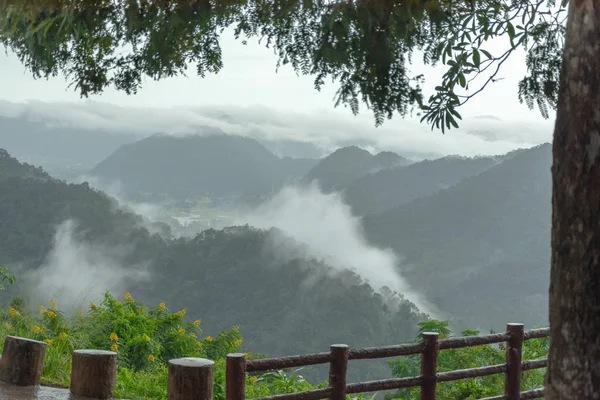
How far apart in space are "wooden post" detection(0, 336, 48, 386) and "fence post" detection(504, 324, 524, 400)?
3617 mm

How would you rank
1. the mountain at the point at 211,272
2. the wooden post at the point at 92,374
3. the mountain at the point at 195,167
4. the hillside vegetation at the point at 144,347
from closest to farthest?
the wooden post at the point at 92,374
the hillside vegetation at the point at 144,347
the mountain at the point at 211,272
the mountain at the point at 195,167

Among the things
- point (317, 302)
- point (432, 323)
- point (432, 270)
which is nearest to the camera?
point (432, 323)

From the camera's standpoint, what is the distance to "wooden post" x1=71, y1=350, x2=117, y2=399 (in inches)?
216

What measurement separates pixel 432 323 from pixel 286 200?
13165 centimetres

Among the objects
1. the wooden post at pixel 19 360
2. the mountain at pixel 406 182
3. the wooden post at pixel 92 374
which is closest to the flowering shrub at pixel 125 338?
the wooden post at pixel 19 360

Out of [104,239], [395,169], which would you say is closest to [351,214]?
[395,169]

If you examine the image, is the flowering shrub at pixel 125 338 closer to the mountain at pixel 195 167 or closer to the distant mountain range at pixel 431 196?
the distant mountain range at pixel 431 196

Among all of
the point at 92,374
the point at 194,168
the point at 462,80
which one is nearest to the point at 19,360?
the point at 92,374

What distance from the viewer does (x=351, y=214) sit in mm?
123062

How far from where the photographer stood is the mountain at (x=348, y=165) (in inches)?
5074

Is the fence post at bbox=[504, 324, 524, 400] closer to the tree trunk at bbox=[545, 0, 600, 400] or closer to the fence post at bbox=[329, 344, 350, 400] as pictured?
the fence post at bbox=[329, 344, 350, 400]

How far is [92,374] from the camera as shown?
5500 millimetres

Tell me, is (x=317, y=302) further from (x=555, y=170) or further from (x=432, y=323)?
(x=555, y=170)

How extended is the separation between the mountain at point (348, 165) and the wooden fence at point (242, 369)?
122 meters
